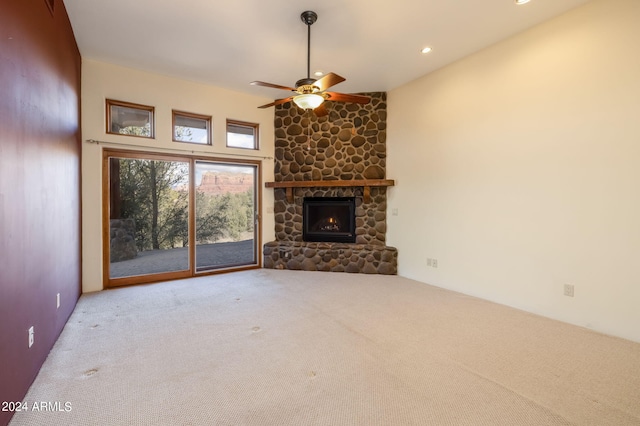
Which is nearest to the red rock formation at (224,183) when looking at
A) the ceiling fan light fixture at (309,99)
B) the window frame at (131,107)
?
the window frame at (131,107)

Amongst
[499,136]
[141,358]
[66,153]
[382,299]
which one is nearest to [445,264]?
[382,299]

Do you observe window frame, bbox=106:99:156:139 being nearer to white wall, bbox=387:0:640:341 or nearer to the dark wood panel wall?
the dark wood panel wall

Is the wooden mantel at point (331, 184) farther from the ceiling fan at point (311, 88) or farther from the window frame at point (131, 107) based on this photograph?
the ceiling fan at point (311, 88)

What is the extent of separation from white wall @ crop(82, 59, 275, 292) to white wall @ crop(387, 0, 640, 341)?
3.42 metres

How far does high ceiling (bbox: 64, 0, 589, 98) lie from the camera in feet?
10.0

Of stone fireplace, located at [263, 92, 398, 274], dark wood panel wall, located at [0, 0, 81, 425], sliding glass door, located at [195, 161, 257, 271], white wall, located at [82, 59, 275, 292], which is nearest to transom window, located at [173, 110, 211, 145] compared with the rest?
white wall, located at [82, 59, 275, 292]

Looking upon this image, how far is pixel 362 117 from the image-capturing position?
18.2ft

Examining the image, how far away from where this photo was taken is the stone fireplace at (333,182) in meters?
5.44

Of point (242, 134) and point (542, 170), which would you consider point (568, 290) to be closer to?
point (542, 170)

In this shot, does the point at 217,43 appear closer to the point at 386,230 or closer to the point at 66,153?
the point at 66,153

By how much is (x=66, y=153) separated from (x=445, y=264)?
16.9ft

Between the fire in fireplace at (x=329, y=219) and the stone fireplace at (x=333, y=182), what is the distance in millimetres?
27

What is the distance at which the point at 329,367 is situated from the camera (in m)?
2.29

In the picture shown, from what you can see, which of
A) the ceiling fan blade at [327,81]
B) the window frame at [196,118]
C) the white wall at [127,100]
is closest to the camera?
the ceiling fan blade at [327,81]
